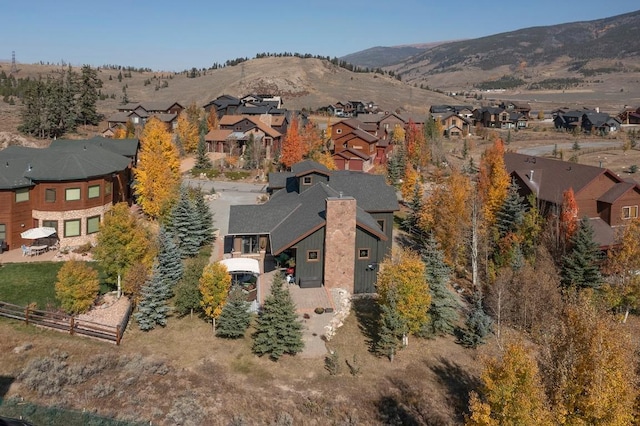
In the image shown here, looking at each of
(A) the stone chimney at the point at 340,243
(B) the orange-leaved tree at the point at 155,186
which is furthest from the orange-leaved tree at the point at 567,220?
(B) the orange-leaved tree at the point at 155,186

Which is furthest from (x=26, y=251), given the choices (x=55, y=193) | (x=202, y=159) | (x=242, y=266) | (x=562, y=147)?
(x=562, y=147)

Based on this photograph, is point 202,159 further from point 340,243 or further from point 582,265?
point 582,265

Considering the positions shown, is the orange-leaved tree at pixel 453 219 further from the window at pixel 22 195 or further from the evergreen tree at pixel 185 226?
the window at pixel 22 195

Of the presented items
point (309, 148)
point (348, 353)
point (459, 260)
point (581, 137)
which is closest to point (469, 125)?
point (581, 137)

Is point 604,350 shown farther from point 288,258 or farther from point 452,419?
point 288,258

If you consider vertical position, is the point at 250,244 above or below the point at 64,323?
above

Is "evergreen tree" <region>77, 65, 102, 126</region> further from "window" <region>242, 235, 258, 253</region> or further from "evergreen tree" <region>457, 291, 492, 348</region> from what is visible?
"evergreen tree" <region>457, 291, 492, 348</region>
